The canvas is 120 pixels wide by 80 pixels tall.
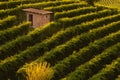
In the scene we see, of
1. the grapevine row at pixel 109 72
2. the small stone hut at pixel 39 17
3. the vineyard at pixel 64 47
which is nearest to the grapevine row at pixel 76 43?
the vineyard at pixel 64 47

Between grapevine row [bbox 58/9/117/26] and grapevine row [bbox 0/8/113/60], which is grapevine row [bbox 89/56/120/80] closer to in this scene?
grapevine row [bbox 0/8/113/60]

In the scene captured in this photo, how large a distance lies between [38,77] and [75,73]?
358cm

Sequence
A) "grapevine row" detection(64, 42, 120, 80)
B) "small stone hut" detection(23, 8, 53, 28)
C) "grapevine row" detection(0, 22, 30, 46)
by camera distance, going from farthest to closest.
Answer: "small stone hut" detection(23, 8, 53, 28) → "grapevine row" detection(0, 22, 30, 46) → "grapevine row" detection(64, 42, 120, 80)

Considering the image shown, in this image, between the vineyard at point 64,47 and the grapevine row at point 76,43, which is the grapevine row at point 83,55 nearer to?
the vineyard at point 64,47

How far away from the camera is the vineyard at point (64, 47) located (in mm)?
20922

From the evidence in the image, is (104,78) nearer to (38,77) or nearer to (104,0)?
(38,77)

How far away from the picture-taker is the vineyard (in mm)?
20922

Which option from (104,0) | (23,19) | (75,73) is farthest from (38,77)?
(104,0)

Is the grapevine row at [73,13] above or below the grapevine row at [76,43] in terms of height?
above

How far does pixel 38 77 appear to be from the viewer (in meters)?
17.5

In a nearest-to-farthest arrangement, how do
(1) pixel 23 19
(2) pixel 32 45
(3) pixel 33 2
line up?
(2) pixel 32 45
(1) pixel 23 19
(3) pixel 33 2

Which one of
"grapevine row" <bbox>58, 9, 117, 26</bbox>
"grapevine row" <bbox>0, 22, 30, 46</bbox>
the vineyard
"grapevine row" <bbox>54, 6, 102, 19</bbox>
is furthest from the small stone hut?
"grapevine row" <bbox>0, 22, 30, 46</bbox>

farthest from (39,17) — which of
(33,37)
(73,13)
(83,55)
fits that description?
(83,55)

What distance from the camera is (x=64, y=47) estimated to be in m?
23.2
